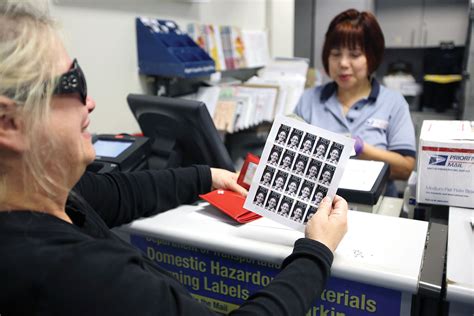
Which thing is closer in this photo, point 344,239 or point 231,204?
point 344,239

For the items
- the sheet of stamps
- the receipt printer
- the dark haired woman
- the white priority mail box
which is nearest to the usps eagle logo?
the white priority mail box

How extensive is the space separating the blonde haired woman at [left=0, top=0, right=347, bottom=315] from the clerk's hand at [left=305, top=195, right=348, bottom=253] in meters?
0.12

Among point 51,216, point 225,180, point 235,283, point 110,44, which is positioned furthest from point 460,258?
point 110,44

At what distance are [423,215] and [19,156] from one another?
1111 mm

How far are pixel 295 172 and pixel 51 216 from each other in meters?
0.52

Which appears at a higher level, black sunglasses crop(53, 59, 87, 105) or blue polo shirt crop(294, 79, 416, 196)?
black sunglasses crop(53, 59, 87, 105)

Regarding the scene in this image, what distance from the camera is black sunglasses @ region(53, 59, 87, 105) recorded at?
0.66 m

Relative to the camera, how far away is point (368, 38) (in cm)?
193

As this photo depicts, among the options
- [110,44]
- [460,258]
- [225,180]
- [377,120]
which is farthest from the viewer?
[110,44]

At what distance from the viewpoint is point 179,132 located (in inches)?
53.1

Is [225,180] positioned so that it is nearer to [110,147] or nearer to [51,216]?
[110,147]

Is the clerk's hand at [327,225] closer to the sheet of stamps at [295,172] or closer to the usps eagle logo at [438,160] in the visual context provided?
the sheet of stamps at [295,172]

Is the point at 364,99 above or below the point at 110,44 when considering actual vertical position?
below

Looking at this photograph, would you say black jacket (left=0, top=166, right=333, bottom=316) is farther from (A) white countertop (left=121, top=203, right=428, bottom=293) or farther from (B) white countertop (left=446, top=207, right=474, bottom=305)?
(B) white countertop (left=446, top=207, right=474, bottom=305)
